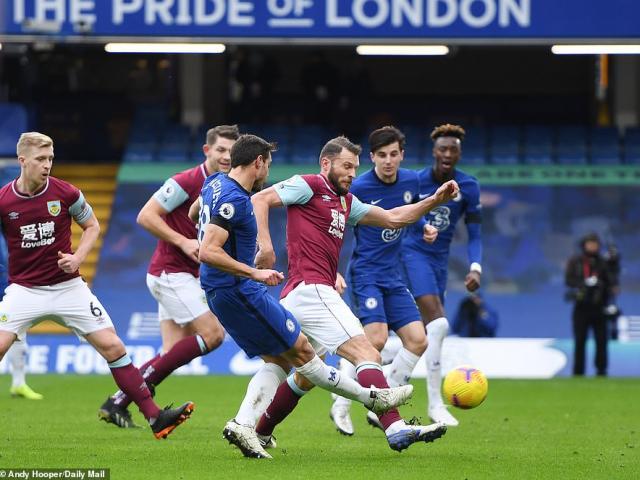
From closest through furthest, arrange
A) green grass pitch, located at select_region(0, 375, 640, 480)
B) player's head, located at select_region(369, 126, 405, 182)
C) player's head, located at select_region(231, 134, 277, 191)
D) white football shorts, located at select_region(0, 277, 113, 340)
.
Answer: green grass pitch, located at select_region(0, 375, 640, 480), player's head, located at select_region(231, 134, 277, 191), white football shorts, located at select_region(0, 277, 113, 340), player's head, located at select_region(369, 126, 405, 182)

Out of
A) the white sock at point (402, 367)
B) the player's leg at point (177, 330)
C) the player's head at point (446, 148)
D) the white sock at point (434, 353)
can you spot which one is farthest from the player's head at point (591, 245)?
the player's leg at point (177, 330)

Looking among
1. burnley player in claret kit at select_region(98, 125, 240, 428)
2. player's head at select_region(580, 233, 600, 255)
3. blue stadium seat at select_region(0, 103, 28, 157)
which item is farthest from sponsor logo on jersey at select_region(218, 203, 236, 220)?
blue stadium seat at select_region(0, 103, 28, 157)

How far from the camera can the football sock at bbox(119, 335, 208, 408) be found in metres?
11.0

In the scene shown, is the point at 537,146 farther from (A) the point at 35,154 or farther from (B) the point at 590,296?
(A) the point at 35,154

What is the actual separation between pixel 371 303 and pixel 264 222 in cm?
230

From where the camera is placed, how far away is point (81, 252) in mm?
9531

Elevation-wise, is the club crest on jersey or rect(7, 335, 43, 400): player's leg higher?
the club crest on jersey

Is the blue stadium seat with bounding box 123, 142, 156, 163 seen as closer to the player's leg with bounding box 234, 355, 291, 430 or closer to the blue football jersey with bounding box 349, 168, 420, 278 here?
the blue football jersey with bounding box 349, 168, 420, 278

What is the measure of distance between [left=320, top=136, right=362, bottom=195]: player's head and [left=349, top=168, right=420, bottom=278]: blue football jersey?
5.88 ft

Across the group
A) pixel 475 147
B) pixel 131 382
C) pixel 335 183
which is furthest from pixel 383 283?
pixel 475 147

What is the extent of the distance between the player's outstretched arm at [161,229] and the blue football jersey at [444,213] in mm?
2179

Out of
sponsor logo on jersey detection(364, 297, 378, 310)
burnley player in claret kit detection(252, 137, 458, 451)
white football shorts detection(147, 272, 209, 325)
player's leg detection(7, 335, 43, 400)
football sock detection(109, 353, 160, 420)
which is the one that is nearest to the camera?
burnley player in claret kit detection(252, 137, 458, 451)

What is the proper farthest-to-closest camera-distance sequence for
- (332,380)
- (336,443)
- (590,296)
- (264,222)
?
(590,296)
(336,443)
(264,222)
(332,380)

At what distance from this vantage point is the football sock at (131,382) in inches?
392
